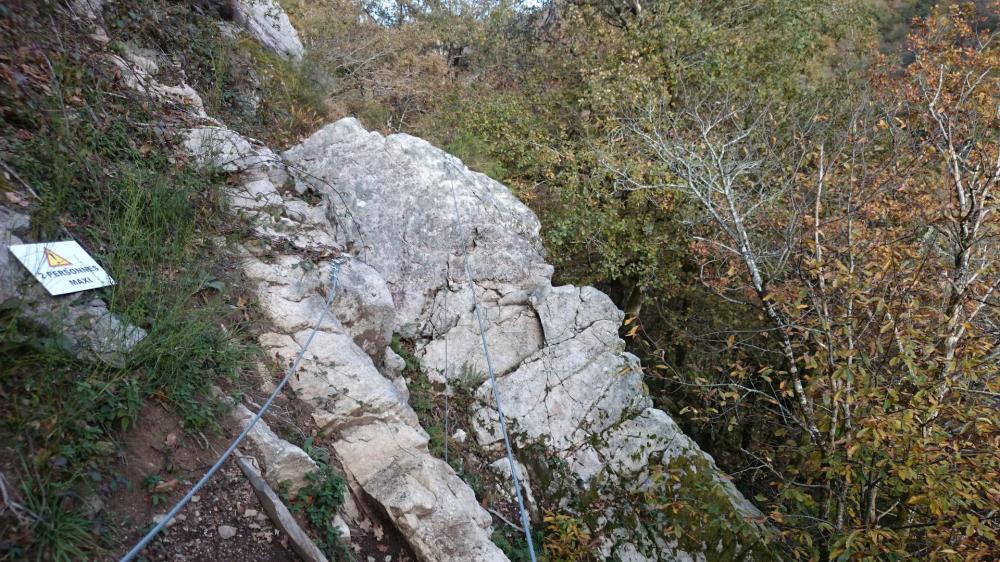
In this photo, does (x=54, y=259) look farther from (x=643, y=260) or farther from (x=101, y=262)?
(x=643, y=260)

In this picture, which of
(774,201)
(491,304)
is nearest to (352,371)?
(491,304)

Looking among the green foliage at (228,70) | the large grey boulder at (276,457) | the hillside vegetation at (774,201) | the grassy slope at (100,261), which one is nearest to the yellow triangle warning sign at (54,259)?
the grassy slope at (100,261)

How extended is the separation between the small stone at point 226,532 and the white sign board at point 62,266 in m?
1.43

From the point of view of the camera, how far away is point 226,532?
2.90 meters

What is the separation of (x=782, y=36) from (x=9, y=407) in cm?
1093

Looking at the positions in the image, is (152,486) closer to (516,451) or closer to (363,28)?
(516,451)

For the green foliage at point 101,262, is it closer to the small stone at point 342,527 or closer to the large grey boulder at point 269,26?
the small stone at point 342,527

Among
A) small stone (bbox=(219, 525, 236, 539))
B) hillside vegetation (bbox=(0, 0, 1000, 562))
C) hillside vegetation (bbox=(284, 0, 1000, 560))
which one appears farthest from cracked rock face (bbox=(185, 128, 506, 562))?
hillside vegetation (bbox=(284, 0, 1000, 560))

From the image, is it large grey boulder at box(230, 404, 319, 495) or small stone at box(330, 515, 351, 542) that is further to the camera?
small stone at box(330, 515, 351, 542)

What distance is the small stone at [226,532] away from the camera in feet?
9.46

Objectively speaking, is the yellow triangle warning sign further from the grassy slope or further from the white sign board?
the grassy slope

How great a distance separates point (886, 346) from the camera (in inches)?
163

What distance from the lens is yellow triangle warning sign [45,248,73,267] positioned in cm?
304

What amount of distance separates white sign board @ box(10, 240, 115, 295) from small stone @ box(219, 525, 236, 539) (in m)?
1.43
